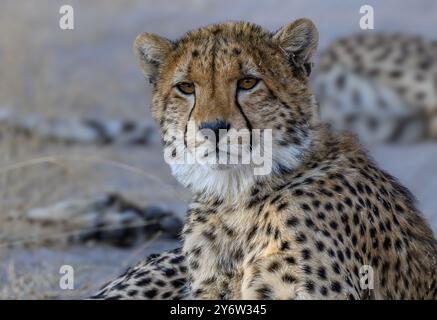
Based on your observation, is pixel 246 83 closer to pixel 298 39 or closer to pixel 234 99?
pixel 234 99

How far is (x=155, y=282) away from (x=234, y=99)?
2.75ft

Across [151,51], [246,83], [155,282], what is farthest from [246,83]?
[155,282]

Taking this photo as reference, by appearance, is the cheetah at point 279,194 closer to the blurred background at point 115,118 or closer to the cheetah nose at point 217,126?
the cheetah nose at point 217,126

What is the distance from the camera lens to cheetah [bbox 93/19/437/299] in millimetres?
3699

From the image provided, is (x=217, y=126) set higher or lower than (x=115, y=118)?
lower

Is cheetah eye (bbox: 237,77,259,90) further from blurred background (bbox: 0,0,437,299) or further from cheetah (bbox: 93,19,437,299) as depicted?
blurred background (bbox: 0,0,437,299)

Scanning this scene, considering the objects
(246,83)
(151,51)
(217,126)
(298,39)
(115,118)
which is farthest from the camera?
(115,118)

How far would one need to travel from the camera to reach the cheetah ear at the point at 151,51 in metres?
4.15

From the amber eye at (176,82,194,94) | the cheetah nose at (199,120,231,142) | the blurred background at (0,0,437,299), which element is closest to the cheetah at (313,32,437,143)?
the blurred background at (0,0,437,299)

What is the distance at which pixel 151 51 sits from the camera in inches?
165

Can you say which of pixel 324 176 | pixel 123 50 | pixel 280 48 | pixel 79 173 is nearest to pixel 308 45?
pixel 280 48

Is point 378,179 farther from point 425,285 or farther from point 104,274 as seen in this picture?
point 104,274

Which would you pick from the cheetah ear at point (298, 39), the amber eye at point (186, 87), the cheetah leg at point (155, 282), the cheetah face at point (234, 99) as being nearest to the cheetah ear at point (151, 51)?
the cheetah face at point (234, 99)

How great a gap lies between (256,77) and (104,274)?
1.64 meters
